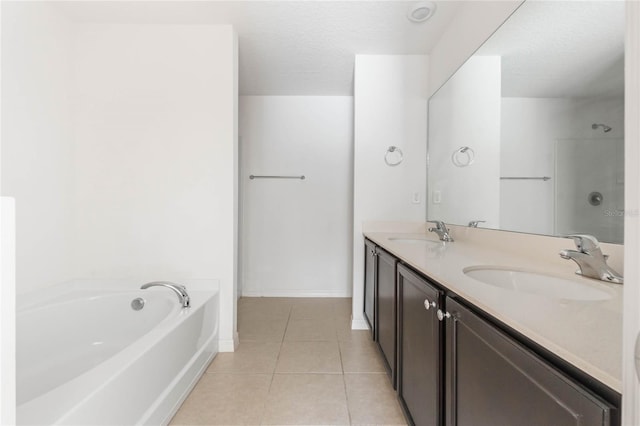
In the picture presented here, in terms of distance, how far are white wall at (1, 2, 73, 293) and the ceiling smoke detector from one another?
2353 mm

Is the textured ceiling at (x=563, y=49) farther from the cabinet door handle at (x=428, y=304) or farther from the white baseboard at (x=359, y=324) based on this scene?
→ the white baseboard at (x=359, y=324)

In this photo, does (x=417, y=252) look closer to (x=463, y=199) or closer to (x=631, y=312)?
(x=463, y=199)

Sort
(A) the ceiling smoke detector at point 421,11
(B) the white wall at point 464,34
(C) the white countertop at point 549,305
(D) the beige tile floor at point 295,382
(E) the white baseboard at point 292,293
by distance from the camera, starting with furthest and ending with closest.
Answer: (E) the white baseboard at point 292,293 < (A) the ceiling smoke detector at point 421,11 < (B) the white wall at point 464,34 < (D) the beige tile floor at point 295,382 < (C) the white countertop at point 549,305

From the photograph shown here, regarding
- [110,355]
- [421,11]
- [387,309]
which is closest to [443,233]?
[387,309]

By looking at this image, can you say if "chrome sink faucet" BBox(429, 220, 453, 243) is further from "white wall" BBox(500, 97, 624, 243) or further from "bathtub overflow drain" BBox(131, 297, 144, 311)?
"bathtub overflow drain" BBox(131, 297, 144, 311)

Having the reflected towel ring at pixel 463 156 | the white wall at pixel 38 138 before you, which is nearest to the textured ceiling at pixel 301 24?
the white wall at pixel 38 138

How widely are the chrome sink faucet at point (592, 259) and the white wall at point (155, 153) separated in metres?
1.87

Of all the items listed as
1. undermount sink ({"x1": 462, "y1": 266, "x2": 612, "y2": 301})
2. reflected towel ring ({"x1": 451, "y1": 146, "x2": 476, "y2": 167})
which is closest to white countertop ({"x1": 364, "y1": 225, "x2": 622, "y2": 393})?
undermount sink ({"x1": 462, "y1": 266, "x2": 612, "y2": 301})

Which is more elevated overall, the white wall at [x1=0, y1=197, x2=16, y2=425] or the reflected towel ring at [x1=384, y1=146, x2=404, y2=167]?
the reflected towel ring at [x1=384, y1=146, x2=404, y2=167]

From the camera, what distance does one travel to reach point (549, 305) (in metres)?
0.63

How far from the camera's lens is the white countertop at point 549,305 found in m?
0.42

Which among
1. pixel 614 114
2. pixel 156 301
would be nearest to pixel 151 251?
pixel 156 301

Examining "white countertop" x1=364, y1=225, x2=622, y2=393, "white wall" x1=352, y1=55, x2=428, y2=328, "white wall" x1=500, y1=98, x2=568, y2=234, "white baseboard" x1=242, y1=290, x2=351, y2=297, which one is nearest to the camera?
"white countertop" x1=364, y1=225, x2=622, y2=393

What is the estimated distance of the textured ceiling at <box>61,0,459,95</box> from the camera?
71.2 inches
